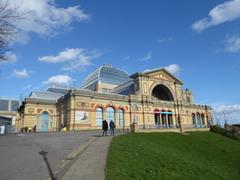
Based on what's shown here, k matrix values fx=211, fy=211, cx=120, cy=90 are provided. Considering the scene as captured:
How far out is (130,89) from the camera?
5584 centimetres

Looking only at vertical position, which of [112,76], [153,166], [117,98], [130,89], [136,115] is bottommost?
[153,166]

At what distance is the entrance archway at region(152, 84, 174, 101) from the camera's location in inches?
2269

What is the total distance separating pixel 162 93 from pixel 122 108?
1847 cm

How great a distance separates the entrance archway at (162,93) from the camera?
189 feet

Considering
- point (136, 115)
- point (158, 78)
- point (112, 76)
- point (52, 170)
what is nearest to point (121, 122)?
point (136, 115)

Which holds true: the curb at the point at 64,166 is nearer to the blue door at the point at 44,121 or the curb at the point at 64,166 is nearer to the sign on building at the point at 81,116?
the sign on building at the point at 81,116

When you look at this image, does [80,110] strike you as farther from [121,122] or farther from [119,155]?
[119,155]

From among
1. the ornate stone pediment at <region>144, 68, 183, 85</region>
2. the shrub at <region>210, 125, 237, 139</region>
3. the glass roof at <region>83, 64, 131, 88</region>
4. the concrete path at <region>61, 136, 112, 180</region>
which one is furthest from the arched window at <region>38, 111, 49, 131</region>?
the shrub at <region>210, 125, 237, 139</region>

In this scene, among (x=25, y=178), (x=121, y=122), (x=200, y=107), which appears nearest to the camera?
(x=25, y=178)

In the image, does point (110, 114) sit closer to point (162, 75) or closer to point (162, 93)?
point (162, 75)

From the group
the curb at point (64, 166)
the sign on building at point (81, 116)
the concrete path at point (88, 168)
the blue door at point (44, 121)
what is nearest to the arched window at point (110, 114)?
the sign on building at point (81, 116)

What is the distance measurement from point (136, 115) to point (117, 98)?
6037mm

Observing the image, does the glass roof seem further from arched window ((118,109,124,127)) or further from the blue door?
the blue door

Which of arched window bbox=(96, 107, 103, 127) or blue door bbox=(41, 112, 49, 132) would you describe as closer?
arched window bbox=(96, 107, 103, 127)
